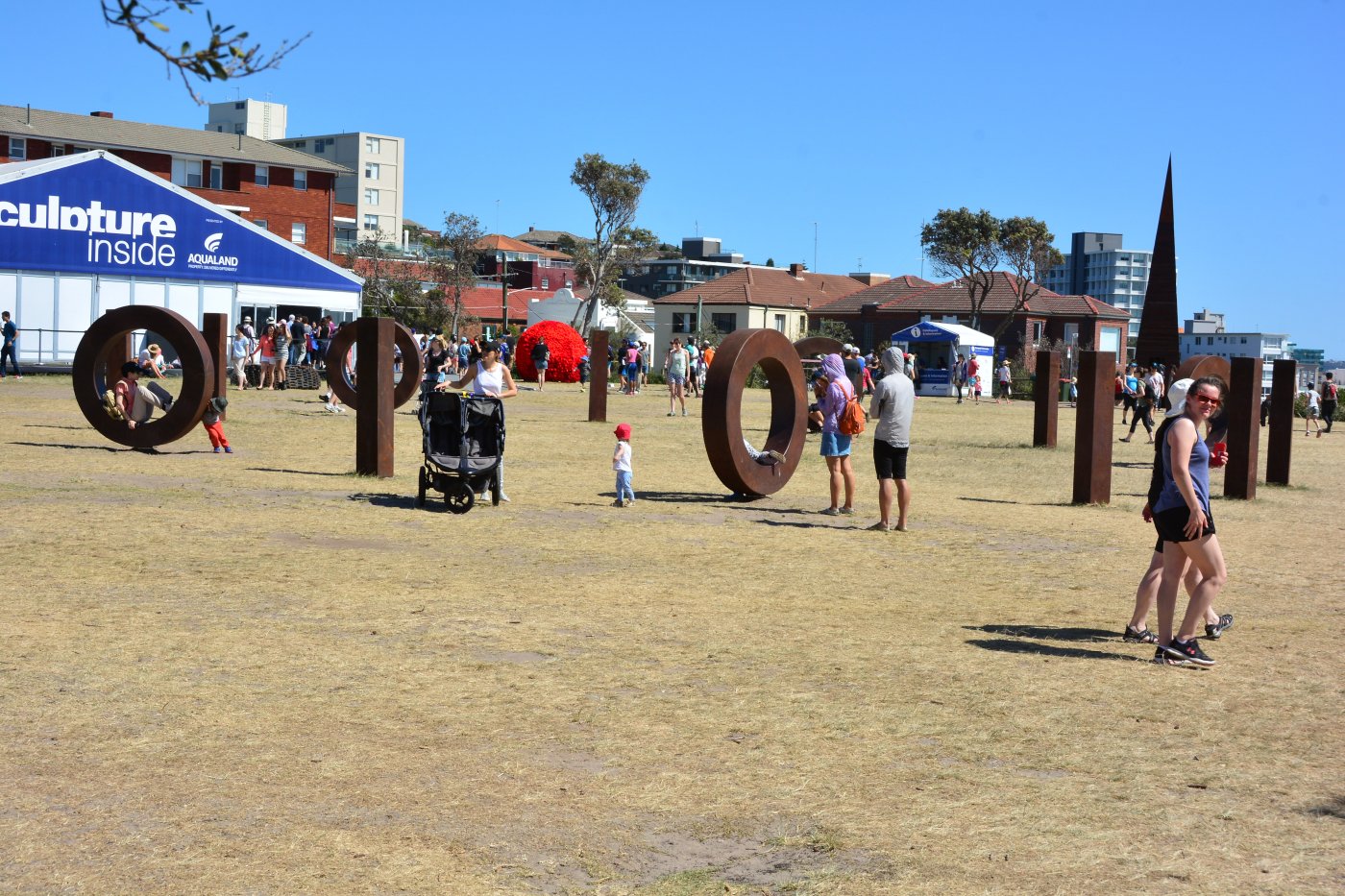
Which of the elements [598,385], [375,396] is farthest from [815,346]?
[375,396]

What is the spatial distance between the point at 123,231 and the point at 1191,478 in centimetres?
3686

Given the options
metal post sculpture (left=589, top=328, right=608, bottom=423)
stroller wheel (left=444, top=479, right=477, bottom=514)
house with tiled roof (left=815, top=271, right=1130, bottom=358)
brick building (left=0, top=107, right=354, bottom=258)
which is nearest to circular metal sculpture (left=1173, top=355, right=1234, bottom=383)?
stroller wheel (left=444, top=479, right=477, bottom=514)

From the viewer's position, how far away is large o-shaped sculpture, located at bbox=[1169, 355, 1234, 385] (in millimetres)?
20125

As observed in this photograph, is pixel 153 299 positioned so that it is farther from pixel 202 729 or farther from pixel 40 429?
pixel 202 729

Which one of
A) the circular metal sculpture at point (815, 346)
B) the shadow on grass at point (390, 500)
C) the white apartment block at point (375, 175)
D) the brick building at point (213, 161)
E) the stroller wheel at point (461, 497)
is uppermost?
the white apartment block at point (375, 175)

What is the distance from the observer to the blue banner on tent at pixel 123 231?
38125mm

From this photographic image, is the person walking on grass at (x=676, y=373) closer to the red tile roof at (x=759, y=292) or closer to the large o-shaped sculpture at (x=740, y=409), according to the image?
the large o-shaped sculpture at (x=740, y=409)

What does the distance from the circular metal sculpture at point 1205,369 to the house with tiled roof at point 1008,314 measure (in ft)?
199

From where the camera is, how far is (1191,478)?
8391 mm

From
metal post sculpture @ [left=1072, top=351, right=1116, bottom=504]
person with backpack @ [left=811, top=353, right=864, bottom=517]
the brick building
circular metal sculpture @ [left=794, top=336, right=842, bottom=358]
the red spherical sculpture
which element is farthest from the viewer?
the brick building

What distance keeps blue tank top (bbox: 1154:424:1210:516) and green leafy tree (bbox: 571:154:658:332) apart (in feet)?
225

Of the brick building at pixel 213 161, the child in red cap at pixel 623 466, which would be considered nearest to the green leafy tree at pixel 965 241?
the brick building at pixel 213 161

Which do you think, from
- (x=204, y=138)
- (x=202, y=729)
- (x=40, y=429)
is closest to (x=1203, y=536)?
(x=202, y=729)

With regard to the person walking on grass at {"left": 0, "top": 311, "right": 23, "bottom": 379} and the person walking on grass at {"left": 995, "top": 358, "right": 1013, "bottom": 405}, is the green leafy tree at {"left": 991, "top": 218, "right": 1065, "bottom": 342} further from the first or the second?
the person walking on grass at {"left": 0, "top": 311, "right": 23, "bottom": 379}
